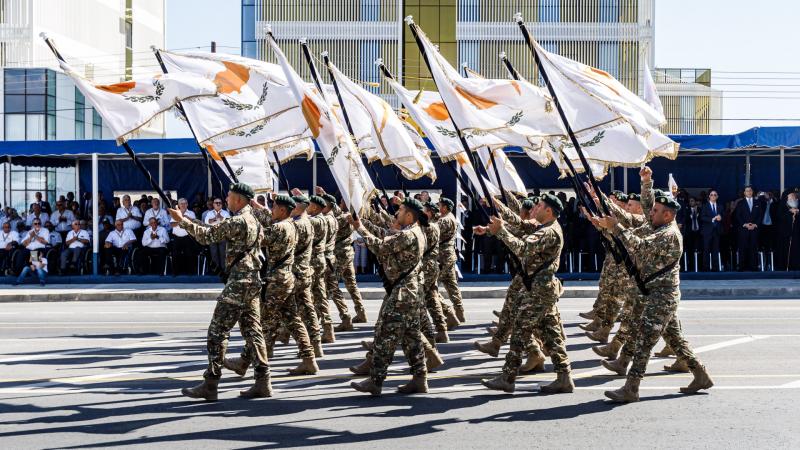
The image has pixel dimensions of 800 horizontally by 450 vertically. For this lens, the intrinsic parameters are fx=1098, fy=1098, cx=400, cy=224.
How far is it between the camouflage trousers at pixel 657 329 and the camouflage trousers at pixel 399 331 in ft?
6.66

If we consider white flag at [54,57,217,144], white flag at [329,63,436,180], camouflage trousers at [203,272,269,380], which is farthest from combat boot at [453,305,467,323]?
camouflage trousers at [203,272,269,380]

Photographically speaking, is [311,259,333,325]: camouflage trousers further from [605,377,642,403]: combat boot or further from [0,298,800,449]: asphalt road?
[605,377,642,403]: combat boot

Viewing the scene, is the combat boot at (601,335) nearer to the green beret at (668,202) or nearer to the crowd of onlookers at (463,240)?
the green beret at (668,202)

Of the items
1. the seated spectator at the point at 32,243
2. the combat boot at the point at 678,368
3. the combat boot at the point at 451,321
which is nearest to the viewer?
the combat boot at the point at 678,368

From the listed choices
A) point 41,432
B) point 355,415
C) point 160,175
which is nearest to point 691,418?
point 355,415

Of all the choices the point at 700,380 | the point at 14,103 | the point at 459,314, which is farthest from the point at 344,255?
the point at 14,103

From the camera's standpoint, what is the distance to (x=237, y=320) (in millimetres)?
10453

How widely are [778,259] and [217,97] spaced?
50.2 feet

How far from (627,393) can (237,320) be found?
3704mm

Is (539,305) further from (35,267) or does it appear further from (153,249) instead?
(35,267)

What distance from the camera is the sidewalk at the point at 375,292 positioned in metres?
21.9

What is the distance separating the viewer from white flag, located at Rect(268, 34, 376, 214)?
1311 cm

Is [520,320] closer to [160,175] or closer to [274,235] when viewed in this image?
[274,235]

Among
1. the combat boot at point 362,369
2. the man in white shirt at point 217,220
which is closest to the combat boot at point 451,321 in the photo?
the combat boot at point 362,369
